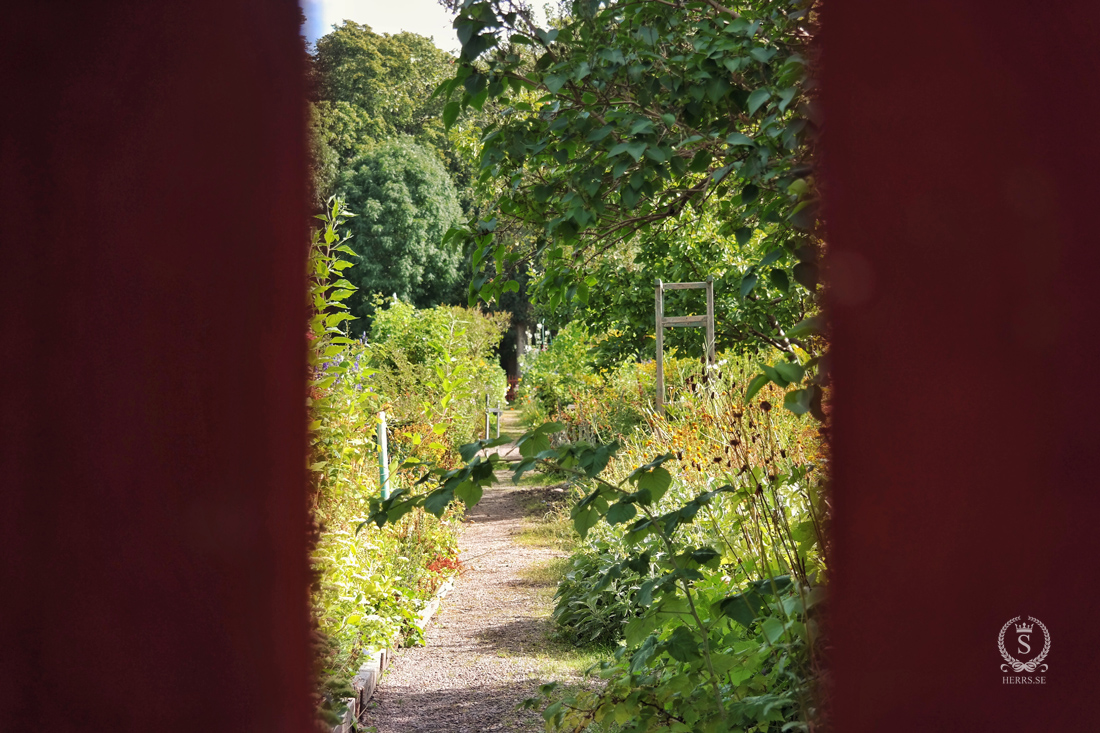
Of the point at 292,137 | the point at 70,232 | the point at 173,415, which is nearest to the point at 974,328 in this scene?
the point at 292,137

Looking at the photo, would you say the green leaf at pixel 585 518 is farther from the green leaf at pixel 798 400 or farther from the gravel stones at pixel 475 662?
the gravel stones at pixel 475 662

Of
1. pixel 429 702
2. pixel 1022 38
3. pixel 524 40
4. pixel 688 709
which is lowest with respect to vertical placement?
pixel 429 702

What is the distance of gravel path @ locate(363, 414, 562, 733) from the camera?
142 inches

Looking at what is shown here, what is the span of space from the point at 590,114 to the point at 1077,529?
1.26 metres

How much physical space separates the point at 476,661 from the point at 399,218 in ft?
57.0

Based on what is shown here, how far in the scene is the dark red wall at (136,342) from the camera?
125cm

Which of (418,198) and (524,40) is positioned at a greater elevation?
(418,198)

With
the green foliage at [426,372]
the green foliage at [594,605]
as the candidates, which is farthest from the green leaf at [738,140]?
the green foliage at [426,372]

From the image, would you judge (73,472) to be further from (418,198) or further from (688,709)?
(418,198)

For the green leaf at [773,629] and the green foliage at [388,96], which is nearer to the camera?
the green leaf at [773,629]

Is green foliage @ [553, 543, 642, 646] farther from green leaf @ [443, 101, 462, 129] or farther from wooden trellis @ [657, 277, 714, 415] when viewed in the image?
green leaf @ [443, 101, 462, 129]

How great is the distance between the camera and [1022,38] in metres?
1.36

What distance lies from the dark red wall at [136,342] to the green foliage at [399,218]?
60.5 ft

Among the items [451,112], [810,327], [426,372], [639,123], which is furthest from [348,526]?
[426,372]
